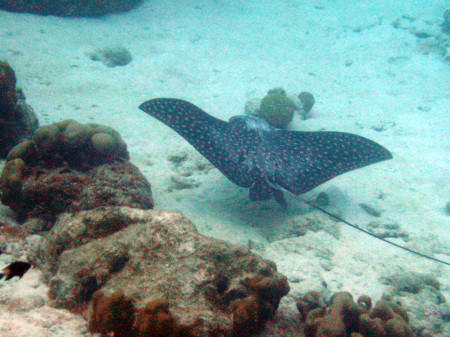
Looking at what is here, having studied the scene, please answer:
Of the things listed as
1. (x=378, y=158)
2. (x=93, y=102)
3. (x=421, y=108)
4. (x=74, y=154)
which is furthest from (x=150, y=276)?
(x=421, y=108)

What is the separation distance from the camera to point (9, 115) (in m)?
5.57

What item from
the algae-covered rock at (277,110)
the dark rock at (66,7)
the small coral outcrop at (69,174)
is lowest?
the small coral outcrop at (69,174)

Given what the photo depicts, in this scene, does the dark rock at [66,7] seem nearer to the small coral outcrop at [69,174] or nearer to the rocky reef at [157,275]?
the small coral outcrop at [69,174]

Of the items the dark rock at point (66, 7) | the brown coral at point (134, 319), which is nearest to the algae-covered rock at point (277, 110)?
the brown coral at point (134, 319)

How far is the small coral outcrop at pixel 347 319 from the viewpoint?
2.51 m

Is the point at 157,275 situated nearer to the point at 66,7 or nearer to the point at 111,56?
the point at 111,56

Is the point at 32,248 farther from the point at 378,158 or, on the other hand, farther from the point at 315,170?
the point at 378,158

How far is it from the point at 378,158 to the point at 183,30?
38.4 feet

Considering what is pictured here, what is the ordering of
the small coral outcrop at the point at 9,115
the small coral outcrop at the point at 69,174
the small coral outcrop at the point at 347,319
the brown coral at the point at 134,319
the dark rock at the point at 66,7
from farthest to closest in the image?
A: the dark rock at the point at 66,7, the small coral outcrop at the point at 9,115, the small coral outcrop at the point at 69,174, the small coral outcrop at the point at 347,319, the brown coral at the point at 134,319

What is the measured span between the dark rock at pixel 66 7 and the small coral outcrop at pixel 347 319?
15.0 m

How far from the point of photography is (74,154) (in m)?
4.79

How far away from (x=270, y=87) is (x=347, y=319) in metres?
9.06

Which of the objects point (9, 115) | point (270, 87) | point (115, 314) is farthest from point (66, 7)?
point (115, 314)

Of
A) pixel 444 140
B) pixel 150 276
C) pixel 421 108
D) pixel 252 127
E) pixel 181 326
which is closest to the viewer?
pixel 181 326
